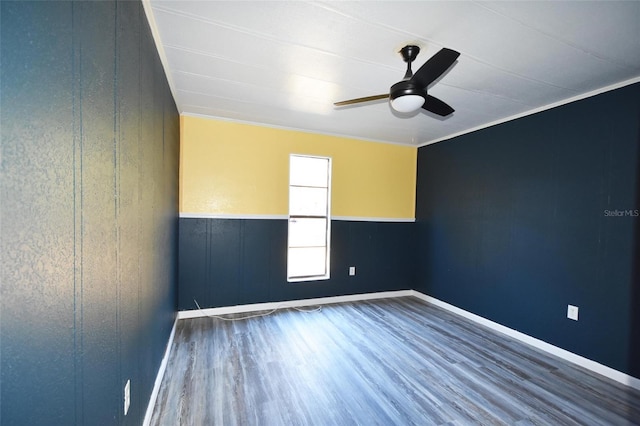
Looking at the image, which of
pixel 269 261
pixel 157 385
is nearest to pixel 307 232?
pixel 269 261

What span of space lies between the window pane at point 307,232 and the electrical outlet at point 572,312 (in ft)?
9.28

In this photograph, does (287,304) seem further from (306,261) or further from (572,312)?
(572,312)

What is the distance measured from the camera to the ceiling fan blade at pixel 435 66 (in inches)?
63.1

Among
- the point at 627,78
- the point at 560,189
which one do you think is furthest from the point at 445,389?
the point at 627,78

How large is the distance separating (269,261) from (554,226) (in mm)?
3312

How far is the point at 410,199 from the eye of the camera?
181 inches

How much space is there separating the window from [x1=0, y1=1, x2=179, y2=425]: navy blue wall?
2.53m

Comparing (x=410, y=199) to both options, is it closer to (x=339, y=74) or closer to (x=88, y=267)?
(x=339, y=74)

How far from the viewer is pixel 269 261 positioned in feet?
12.1

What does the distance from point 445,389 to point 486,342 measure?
1147mm

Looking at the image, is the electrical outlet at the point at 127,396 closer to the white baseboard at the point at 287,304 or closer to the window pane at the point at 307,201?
the white baseboard at the point at 287,304

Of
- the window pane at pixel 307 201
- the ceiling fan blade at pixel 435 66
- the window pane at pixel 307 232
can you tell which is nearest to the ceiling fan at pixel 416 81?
the ceiling fan blade at pixel 435 66

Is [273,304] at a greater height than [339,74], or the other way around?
[339,74]

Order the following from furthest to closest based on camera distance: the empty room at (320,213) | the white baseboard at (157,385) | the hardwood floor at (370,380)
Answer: the hardwood floor at (370,380)
the white baseboard at (157,385)
the empty room at (320,213)
